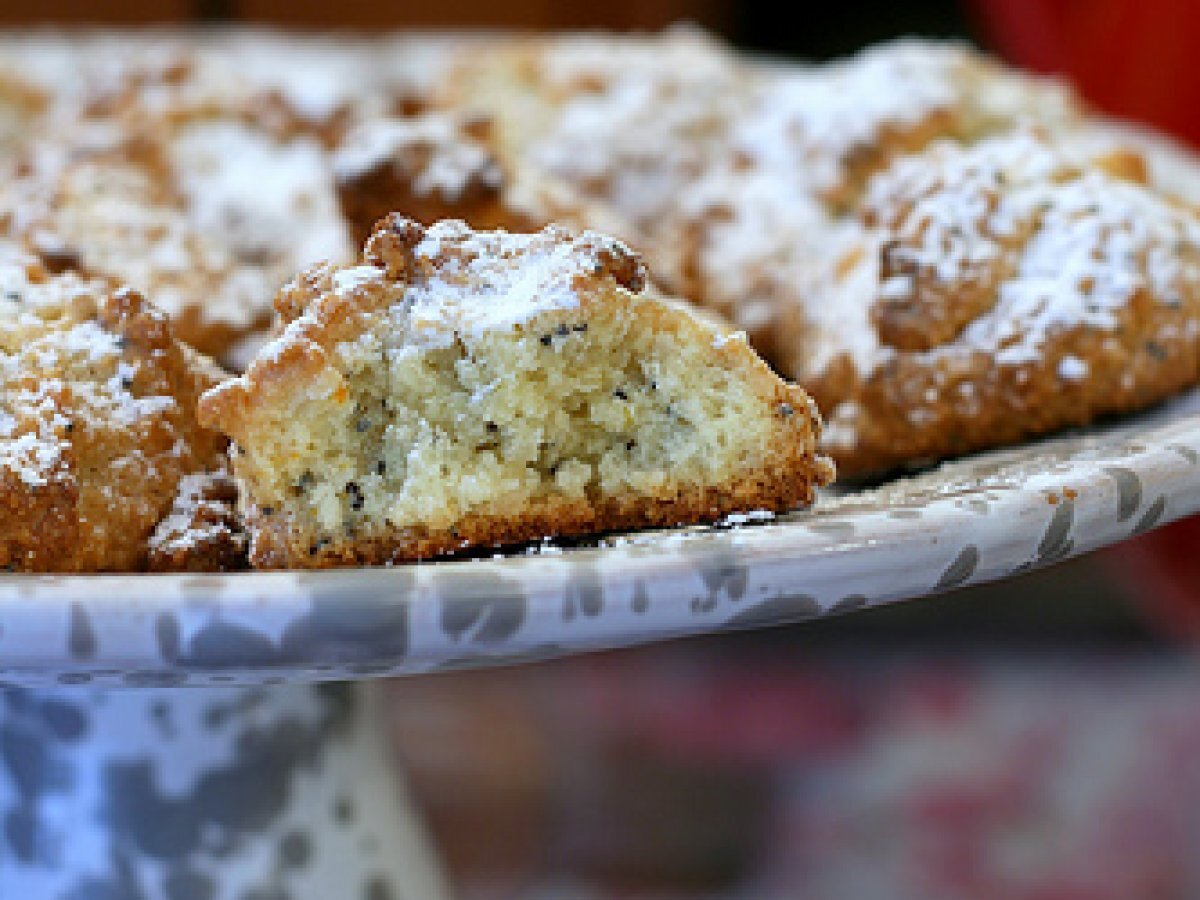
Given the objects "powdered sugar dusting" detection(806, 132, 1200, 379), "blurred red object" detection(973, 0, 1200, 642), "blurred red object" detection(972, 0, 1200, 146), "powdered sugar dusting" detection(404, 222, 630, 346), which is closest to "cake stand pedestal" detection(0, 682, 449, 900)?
"powdered sugar dusting" detection(404, 222, 630, 346)

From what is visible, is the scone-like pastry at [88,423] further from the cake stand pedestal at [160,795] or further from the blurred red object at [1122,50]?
the blurred red object at [1122,50]

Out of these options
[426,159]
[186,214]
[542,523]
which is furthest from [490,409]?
[186,214]

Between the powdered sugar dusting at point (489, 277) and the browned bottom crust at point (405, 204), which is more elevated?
the powdered sugar dusting at point (489, 277)

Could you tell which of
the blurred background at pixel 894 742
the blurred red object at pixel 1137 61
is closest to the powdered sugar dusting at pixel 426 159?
the blurred background at pixel 894 742

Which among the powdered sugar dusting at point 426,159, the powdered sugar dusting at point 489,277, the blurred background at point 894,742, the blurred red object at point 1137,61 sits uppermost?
the powdered sugar dusting at point 489,277

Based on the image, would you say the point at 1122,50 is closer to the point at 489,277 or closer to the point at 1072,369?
the point at 1072,369

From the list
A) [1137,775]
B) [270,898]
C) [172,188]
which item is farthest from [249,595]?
[1137,775]

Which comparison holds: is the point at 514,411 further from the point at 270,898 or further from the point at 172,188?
the point at 172,188
